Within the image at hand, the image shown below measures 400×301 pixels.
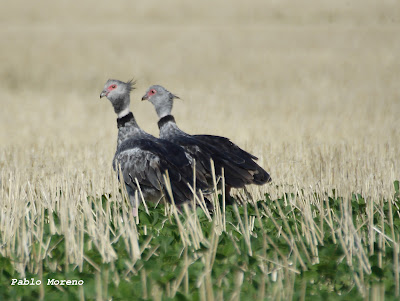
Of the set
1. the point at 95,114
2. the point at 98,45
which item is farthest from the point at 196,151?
the point at 98,45

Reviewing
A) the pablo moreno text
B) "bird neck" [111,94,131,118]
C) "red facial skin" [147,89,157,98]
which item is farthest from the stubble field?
"red facial skin" [147,89,157,98]

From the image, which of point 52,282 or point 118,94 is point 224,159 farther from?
point 52,282

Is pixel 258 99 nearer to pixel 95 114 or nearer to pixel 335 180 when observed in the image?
pixel 95 114

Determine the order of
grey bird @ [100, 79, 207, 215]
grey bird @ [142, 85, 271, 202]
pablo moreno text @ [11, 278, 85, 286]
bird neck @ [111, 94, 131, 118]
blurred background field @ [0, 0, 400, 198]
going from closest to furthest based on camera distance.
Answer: pablo moreno text @ [11, 278, 85, 286] → grey bird @ [100, 79, 207, 215] → grey bird @ [142, 85, 271, 202] → bird neck @ [111, 94, 131, 118] → blurred background field @ [0, 0, 400, 198]

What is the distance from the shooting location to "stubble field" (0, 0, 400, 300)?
4.51 meters

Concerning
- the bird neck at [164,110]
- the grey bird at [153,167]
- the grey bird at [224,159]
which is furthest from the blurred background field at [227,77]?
the grey bird at [153,167]

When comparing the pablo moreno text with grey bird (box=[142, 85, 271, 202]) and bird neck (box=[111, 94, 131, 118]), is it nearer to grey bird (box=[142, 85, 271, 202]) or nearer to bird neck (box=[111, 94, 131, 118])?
grey bird (box=[142, 85, 271, 202])

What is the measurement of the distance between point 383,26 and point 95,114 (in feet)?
51.5

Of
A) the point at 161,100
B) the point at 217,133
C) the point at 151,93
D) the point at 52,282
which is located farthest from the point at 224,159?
the point at 217,133

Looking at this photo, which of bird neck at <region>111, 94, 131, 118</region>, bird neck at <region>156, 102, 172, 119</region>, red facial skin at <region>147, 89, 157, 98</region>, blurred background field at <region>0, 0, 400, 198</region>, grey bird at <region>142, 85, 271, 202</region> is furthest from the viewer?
blurred background field at <region>0, 0, 400, 198</region>

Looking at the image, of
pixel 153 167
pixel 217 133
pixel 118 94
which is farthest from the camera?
pixel 217 133

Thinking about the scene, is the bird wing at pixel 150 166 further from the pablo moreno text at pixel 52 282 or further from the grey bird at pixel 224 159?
the pablo moreno text at pixel 52 282

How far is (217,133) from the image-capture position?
13.0 metres

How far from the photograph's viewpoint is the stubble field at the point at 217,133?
4512 millimetres
